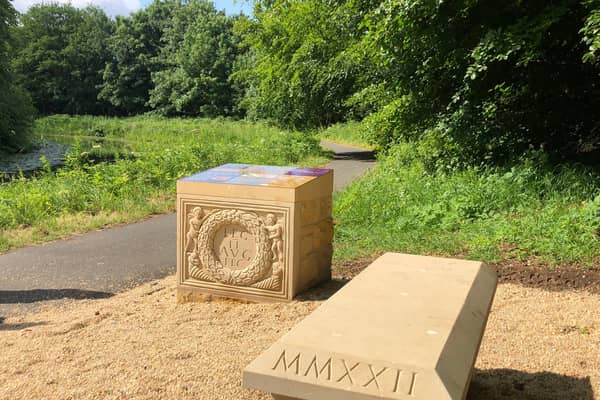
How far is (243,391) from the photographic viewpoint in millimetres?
3625

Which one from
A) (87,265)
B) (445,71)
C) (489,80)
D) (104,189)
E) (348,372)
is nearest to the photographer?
(348,372)

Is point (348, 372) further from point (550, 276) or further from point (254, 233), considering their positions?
point (550, 276)

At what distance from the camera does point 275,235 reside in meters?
5.64

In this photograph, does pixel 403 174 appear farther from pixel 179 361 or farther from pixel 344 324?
pixel 344 324

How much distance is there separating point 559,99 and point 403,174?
309cm

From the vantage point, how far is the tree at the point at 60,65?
61.5m

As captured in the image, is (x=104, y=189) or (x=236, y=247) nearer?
(x=236, y=247)

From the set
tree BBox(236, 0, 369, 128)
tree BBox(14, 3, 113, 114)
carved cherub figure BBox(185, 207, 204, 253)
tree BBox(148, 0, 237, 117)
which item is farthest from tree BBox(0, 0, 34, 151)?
tree BBox(14, 3, 113, 114)

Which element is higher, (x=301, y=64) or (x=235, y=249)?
(x=301, y=64)

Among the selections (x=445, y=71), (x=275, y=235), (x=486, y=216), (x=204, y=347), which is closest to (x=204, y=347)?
(x=204, y=347)

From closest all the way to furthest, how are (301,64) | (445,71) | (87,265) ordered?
(87,265) → (445,71) → (301,64)

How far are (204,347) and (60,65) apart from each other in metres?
63.0

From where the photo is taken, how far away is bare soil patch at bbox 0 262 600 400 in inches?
146

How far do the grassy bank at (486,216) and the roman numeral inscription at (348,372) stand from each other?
497cm
